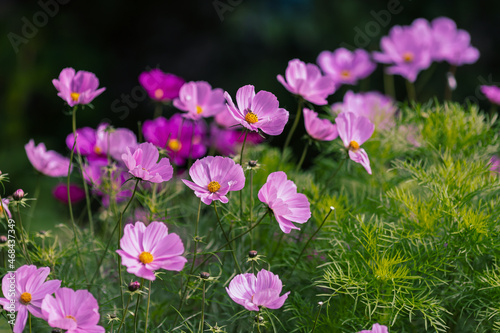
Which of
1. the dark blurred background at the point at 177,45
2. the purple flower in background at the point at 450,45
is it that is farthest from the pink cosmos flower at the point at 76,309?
the dark blurred background at the point at 177,45

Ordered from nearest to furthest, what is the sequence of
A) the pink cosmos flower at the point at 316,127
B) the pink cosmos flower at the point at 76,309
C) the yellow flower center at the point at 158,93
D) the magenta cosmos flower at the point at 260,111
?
1. the pink cosmos flower at the point at 76,309
2. the magenta cosmos flower at the point at 260,111
3. the pink cosmos flower at the point at 316,127
4. the yellow flower center at the point at 158,93

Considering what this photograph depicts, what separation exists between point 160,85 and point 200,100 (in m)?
0.11

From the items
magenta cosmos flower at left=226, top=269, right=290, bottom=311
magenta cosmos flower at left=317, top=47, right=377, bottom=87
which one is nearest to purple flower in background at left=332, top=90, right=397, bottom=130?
magenta cosmos flower at left=317, top=47, right=377, bottom=87

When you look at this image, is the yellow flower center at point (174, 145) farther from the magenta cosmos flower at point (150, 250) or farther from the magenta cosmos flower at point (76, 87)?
the magenta cosmos flower at point (150, 250)

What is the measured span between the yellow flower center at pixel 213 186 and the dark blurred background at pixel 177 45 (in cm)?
135

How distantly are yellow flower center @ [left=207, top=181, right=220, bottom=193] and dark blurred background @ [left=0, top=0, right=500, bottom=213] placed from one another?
1.35 metres

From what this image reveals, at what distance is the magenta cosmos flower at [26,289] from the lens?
1.67 ft

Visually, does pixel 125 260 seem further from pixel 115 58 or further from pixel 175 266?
pixel 115 58

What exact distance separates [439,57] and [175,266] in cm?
91

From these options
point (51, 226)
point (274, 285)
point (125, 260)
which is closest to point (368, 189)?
point (274, 285)

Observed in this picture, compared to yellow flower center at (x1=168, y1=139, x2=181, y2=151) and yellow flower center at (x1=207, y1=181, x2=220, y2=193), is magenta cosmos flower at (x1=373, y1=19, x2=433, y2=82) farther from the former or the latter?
yellow flower center at (x1=207, y1=181, x2=220, y2=193)

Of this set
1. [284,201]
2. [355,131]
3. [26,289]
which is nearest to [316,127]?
[355,131]

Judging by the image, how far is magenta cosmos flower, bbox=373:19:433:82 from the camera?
1181 millimetres

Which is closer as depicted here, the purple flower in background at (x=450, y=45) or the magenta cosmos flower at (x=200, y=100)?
the magenta cosmos flower at (x=200, y=100)
